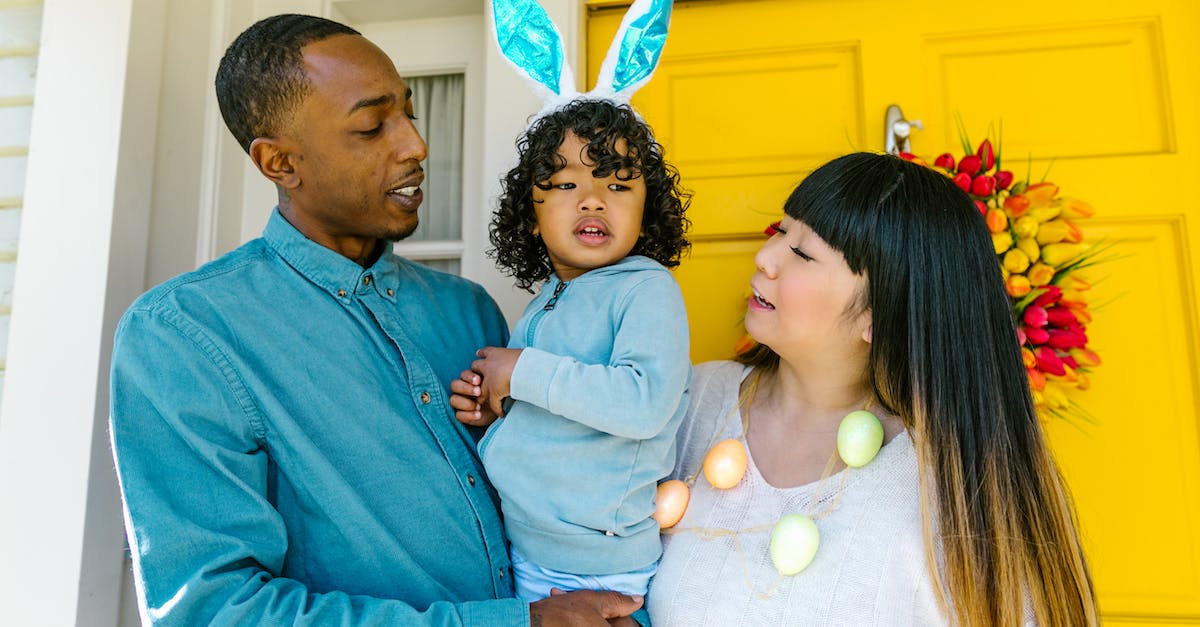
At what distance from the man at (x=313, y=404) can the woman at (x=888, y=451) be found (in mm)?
269

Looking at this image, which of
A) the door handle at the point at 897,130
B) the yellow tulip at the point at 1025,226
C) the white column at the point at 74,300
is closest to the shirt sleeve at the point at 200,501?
the white column at the point at 74,300

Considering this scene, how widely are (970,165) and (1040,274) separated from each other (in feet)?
0.94

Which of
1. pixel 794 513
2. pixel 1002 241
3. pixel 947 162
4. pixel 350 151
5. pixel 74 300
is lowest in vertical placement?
pixel 794 513

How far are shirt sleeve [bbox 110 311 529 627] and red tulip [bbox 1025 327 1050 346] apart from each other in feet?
4.09

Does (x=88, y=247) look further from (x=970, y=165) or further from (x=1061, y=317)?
(x=1061, y=317)

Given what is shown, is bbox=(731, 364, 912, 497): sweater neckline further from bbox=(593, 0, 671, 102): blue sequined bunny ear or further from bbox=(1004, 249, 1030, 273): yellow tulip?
bbox=(593, 0, 671, 102): blue sequined bunny ear

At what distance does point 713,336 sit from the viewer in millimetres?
2383

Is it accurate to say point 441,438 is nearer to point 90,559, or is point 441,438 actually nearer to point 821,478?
point 821,478

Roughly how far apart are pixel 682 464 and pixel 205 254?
1367 mm

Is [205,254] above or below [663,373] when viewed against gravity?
above

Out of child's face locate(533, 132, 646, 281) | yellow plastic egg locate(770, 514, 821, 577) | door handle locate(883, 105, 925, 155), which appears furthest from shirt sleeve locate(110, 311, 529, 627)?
→ door handle locate(883, 105, 925, 155)

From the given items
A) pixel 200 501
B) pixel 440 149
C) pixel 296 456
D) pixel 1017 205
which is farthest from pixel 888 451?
pixel 440 149

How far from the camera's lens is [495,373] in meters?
1.48

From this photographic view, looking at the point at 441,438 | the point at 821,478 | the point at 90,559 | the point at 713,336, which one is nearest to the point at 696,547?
the point at 821,478
